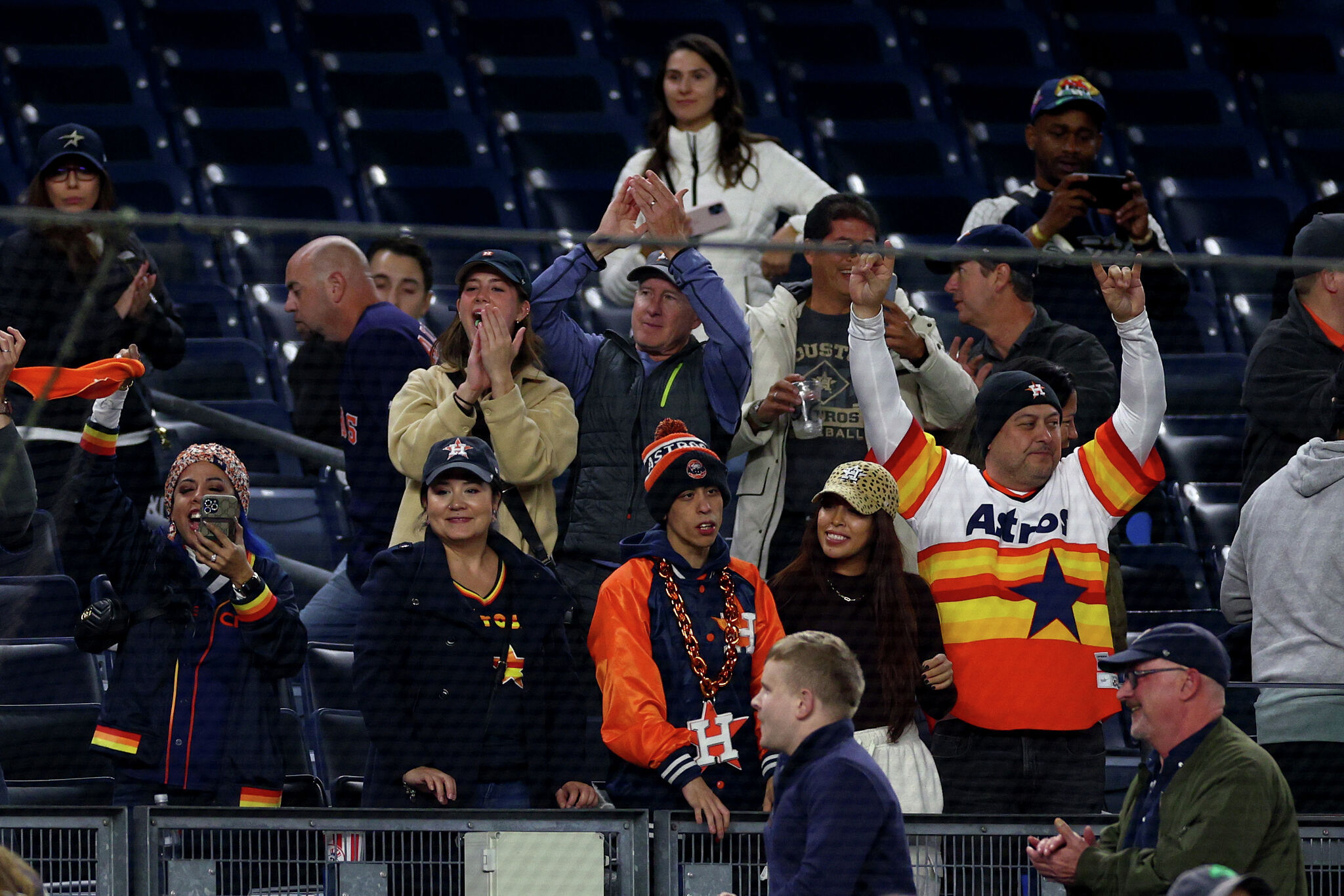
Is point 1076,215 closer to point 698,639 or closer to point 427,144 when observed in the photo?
point 698,639

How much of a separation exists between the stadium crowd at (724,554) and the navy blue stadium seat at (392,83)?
3.47m

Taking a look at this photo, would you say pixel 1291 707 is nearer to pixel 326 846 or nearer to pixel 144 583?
pixel 326 846

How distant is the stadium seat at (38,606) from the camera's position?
546 cm

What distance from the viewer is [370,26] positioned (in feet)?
31.5

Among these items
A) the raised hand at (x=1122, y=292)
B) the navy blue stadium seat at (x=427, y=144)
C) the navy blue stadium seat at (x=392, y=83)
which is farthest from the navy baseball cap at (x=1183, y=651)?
the navy blue stadium seat at (x=392, y=83)

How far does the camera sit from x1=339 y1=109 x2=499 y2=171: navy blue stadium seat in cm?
895

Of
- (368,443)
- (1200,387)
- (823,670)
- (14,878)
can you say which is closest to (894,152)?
(1200,387)

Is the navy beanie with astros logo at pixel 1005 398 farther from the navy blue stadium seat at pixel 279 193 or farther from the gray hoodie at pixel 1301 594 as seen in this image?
the navy blue stadium seat at pixel 279 193

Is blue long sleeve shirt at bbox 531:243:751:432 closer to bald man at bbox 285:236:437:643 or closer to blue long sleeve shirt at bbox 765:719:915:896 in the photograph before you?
bald man at bbox 285:236:437:643

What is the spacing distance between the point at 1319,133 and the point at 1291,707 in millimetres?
5463

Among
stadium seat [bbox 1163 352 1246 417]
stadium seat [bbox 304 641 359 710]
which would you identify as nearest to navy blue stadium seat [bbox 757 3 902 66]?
stadium seat [bbox 1163 352 1246 417]

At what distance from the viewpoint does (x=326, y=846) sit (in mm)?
4293

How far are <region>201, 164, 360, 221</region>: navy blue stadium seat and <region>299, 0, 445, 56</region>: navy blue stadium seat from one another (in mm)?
1122

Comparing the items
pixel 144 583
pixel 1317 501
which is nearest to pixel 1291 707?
pixel 1317 501
